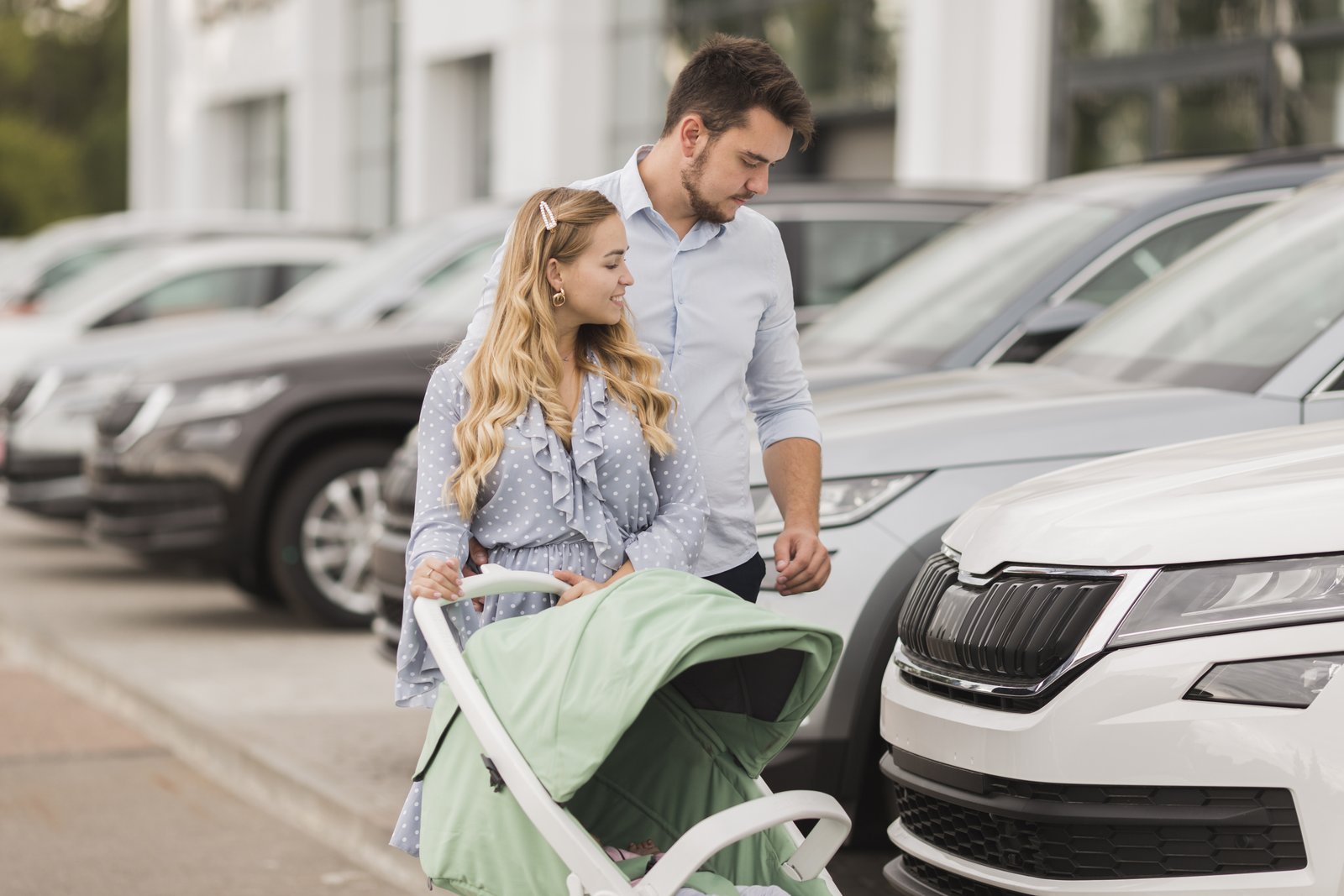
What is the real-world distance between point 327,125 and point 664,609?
2891 centimetres

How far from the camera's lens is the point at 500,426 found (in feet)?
10.6

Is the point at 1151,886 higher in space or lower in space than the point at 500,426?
lower

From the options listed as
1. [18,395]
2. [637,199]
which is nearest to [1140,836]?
[637,199]

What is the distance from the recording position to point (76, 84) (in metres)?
78.4

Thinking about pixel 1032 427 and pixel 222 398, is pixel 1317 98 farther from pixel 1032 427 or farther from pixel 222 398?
pixel 1032 427

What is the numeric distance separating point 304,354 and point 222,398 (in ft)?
1.36

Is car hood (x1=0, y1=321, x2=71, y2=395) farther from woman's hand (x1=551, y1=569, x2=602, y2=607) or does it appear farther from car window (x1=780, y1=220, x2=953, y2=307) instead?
woman's hand (x1=551, y1=569, x2=602, y2=607)

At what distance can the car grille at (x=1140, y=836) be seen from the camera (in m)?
3.05

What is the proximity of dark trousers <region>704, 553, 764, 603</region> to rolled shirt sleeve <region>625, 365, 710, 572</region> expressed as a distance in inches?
9.2

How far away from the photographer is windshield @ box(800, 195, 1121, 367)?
20.7ft

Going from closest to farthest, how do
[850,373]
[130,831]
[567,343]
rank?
[567,343] < [130,831] < [850,373]

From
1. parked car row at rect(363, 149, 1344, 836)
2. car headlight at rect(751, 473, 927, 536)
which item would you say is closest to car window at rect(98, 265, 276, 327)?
parked car row at rect(363, 149, 1344, 836)

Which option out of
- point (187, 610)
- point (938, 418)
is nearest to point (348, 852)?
point (938, 418)

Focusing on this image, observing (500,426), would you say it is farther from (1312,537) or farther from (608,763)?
(1312,537)
